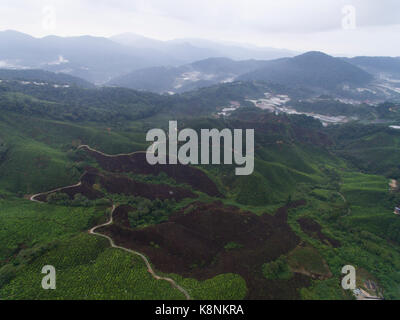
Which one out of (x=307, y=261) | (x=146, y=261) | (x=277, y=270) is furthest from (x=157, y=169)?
(x=307, y=261)

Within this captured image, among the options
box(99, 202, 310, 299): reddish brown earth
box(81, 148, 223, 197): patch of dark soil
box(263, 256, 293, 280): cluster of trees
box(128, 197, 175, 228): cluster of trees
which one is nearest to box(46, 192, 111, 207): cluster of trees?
box(99, 202, 310, 299): reddish brown earth

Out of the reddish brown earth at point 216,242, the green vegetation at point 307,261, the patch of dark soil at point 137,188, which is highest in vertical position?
the patch of dark soil at point 137,188

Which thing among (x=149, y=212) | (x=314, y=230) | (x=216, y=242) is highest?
(x=149, y=212)

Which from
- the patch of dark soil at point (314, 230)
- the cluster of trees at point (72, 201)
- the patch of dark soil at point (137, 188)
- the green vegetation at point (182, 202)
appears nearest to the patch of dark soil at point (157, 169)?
the green vegetation at point (182, 202)

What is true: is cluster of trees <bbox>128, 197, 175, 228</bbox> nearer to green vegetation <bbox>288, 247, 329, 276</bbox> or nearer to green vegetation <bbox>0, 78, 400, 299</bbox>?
green vegetation <bbox>0, 78, 400, 299</bbox>

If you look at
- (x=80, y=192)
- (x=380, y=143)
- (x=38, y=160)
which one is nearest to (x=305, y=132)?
(x=380, y=143)

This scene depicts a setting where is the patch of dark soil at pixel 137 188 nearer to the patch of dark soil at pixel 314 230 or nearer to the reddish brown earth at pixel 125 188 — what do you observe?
the reddish brown earth at pixel 125 188

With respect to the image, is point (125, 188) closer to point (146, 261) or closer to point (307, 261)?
point (146, 261)
